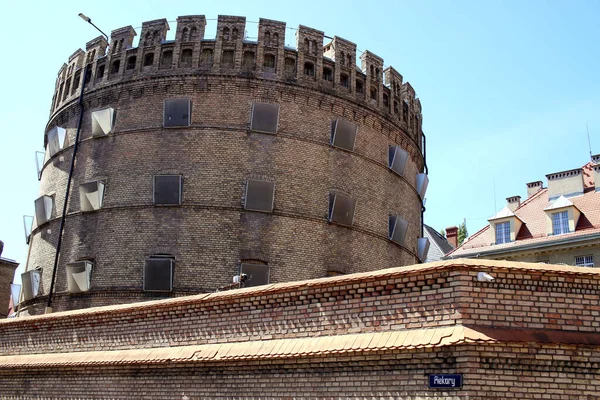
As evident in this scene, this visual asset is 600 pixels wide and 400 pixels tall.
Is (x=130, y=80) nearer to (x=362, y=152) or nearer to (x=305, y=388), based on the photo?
(x=362, y=152)

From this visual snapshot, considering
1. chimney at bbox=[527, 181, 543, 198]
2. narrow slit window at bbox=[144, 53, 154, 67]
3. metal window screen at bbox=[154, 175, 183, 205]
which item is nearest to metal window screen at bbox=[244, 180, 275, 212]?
metal window screen at bbox=[154, 175, 183, 205]

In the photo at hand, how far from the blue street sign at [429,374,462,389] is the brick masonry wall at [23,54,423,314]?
464 inches

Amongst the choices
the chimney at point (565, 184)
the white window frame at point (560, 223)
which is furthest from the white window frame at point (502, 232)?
the chimney at point (565, 184)

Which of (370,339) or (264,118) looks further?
(264,118)

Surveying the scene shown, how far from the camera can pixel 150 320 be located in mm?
12891

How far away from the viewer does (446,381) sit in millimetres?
8648

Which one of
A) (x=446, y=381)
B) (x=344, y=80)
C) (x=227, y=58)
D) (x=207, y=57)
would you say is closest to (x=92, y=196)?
(x=207, y=57)

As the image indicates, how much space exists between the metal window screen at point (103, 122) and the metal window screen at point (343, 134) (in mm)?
8056

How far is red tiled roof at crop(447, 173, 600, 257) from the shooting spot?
85.6ft

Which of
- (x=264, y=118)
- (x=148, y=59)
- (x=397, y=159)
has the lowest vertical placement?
(x=397, y=159)

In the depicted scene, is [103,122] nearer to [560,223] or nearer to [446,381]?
[446,381]

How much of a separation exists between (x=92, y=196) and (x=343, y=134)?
917 centimetres

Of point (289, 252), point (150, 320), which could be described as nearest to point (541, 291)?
point (150, 320)

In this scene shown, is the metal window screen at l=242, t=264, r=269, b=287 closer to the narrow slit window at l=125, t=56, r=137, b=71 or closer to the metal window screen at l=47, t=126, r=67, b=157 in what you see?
the narrow slit window at l=125, t=56, r=137, b=71
